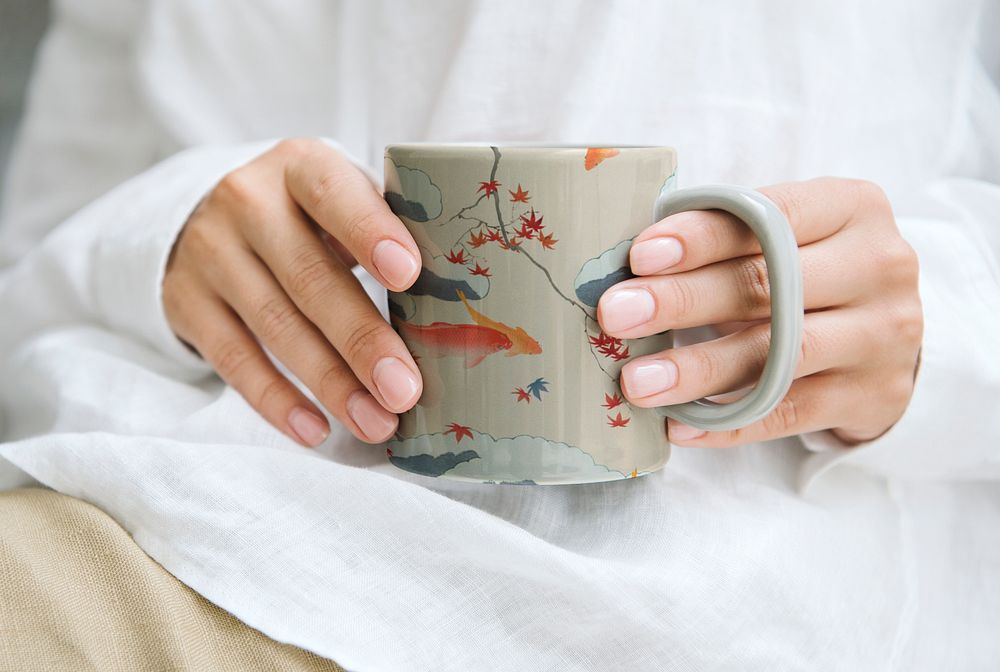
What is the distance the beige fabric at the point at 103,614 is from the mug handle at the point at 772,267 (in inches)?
11.6

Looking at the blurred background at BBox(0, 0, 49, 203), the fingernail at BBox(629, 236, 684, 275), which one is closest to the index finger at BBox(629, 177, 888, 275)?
the fingernail at BBox(629, 236, 684, 275)

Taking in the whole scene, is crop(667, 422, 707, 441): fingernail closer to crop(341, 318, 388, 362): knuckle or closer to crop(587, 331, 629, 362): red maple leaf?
crop(587, 331, 629, 362): red maple leaf

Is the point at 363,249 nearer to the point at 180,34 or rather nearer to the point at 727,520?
the point at 727,520

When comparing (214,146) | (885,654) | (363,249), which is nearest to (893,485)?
(885,654)

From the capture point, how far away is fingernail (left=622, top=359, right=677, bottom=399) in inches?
20.5

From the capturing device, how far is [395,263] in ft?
1.69

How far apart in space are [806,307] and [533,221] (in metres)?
0.22

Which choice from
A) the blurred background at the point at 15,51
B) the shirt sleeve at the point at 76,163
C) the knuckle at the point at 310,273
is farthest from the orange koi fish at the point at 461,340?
the blurred background at the point at 15,51

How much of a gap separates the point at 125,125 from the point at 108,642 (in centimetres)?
68

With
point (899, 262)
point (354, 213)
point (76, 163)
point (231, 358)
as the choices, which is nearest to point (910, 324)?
point (899, 262)

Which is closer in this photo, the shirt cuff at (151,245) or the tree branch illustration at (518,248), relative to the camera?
the tree branch illustration at (518,248)

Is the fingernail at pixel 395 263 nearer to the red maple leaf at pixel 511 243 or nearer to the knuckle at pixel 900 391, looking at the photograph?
Result: the red maple leaf at pixel 511 243

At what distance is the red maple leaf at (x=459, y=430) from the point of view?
523 millimetres

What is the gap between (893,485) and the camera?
715mm
